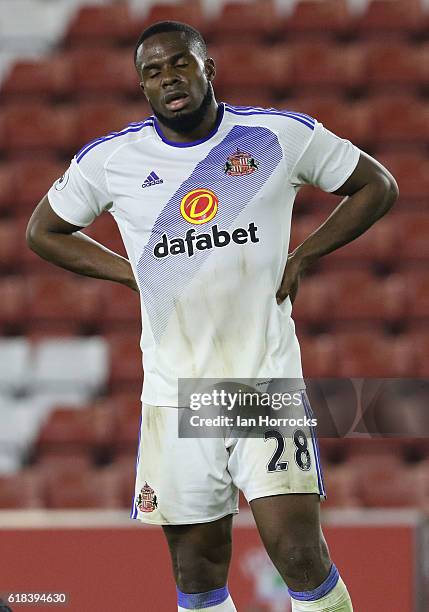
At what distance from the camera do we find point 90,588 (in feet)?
10.2

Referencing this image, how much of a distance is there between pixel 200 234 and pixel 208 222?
29 mm

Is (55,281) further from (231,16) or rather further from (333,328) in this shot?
(231,16)

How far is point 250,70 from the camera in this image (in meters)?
5.55

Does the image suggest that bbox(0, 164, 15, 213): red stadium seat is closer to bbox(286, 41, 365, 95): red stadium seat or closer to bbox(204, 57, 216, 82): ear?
bbox(286, 41, 365, 95): red stadium seat

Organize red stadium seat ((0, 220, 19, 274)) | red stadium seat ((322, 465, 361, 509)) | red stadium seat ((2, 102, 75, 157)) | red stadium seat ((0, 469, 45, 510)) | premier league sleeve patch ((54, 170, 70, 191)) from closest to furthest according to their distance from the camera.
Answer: premier league sleeve patch ((54, 170, 70, 191))
red stadium seat ((322, 465, 361, 509))
red stadium seat ((0, 469, 45, 510))
red stadium seat ((0, 220, 19, 274))
red stadium seat ((2, 102, 75, 157))

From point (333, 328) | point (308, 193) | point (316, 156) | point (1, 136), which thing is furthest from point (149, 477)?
point (1, 136)

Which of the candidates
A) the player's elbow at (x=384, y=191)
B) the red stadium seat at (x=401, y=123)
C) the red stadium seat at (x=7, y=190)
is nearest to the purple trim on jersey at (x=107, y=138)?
the player's elbow at (x=384, y=191)

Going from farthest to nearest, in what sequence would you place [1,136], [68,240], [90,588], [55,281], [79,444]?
1. [1,136]
2. [55,281]
3. [79,444]
4. [90,588]
5. [68,240]

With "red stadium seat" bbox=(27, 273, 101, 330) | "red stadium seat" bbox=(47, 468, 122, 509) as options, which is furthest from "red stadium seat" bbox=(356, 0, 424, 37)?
"red stadium seat" bbox=(47, 468, 122, 509)

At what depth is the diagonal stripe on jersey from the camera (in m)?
2.31

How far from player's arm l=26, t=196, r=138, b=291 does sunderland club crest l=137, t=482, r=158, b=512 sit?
1.41 ft

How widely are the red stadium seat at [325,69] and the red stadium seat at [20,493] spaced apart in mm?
2308

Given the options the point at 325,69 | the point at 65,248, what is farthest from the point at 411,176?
the point at 65,248

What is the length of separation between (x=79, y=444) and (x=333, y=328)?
1142 millimetres
